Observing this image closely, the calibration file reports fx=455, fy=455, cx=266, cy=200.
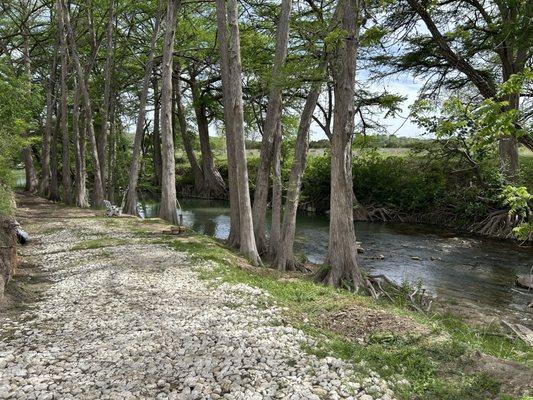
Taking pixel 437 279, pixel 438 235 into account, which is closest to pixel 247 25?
pixel 437 279

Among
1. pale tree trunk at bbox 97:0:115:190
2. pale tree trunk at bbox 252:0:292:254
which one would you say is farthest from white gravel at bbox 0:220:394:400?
pale tree trunk at bbox 97:0:115:190

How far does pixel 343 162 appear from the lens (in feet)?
36.6

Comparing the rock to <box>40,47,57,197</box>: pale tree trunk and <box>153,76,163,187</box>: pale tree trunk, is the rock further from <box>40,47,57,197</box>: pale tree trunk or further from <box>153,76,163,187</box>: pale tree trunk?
<box>153,76,163,187</box>: pale tree trunk

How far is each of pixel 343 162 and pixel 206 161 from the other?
26.7 m

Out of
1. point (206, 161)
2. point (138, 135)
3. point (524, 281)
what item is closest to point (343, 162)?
point (524, 281)

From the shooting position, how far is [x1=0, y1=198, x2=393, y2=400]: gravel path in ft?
16.7

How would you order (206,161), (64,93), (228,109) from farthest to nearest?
(206,161) < (64,93) < (228,109)

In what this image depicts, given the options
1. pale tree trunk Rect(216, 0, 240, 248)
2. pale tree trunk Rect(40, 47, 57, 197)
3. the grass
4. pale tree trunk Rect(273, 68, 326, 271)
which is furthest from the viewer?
A: pale tree trunk Rect(40, 47, 57, 197)

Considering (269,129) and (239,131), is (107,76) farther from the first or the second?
(239,131)

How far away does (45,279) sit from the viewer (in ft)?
32.3

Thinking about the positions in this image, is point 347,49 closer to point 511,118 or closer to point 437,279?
point 511,118

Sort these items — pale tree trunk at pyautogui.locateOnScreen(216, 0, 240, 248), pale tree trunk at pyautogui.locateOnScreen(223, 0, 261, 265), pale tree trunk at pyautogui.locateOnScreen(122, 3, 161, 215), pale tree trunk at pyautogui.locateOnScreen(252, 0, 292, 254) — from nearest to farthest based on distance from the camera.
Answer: pale tree trunk at pyautogui.locateOnScreen(223, 0, 261, 265)
pale tree trunk at pyautogui.locateOnScreen(252, 0, 292, 254)
pale tree trunk at pyautogui.locateOnScreen(216, 0, 240, 248)
pale tree trunk at pyautogui.locateOnScreen(122, 3, 161, 215)

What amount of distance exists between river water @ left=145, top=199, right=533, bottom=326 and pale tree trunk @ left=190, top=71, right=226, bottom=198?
921 centimetres

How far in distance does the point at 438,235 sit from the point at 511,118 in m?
19.3
